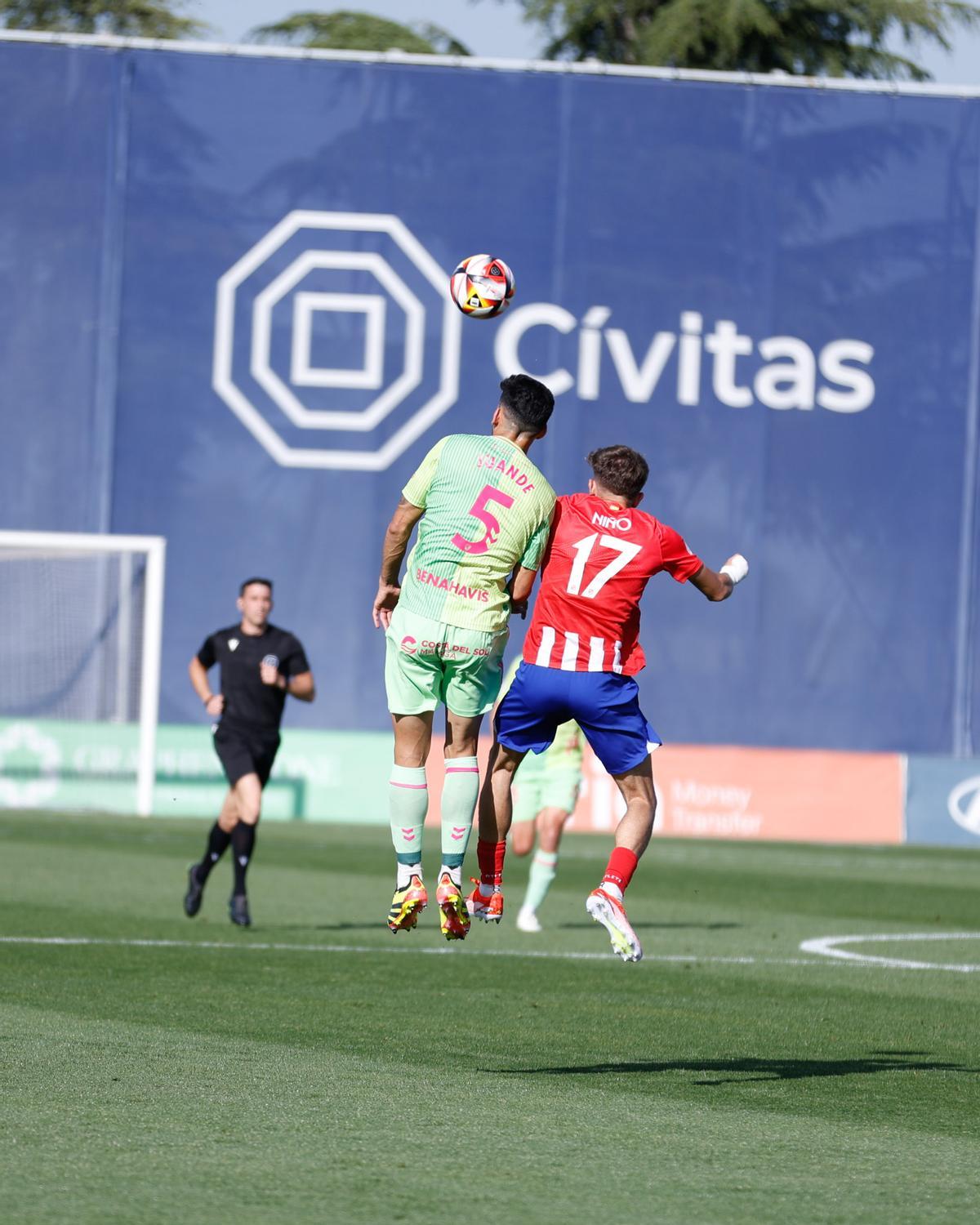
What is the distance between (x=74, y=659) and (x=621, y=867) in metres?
19.3

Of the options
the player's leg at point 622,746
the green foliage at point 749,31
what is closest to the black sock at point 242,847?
the player's leg at point 622,746

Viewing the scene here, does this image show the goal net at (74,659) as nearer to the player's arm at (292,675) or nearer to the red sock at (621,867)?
the player's arm at (292,675)

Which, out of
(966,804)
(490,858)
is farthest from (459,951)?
(966,804)

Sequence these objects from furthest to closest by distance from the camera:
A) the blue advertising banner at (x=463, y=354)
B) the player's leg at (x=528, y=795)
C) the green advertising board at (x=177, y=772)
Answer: the blue advertising banner at (x=463, y=354) < the green advertising board at (x=177, y=772) < the player's leg at (x=528, y=795)

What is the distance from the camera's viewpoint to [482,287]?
9.15 m

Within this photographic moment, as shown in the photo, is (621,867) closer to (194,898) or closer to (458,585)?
(458,585)

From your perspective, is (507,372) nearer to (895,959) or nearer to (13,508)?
(13,508)

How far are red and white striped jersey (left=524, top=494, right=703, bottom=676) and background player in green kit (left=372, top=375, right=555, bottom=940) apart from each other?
0.40ft

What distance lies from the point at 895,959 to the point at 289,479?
17871 millimetres

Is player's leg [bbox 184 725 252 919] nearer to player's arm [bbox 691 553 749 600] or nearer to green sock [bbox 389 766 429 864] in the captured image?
green sock [bbox 389 766 429 864]

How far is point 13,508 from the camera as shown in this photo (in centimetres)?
2908

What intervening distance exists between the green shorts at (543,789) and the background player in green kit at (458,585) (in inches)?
219

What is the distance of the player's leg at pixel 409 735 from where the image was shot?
8430 millimetres

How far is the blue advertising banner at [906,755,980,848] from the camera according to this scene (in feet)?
86.8
